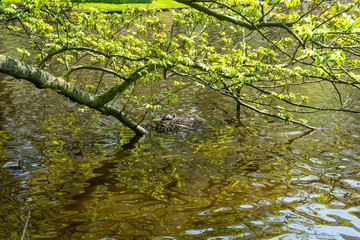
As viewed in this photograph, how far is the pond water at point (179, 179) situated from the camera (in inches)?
250

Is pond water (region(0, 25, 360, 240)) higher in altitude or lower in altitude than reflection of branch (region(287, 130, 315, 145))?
lower

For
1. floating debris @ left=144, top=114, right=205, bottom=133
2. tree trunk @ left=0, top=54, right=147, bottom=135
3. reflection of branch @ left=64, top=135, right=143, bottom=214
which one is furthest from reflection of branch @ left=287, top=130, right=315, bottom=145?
tree trunk @ left=0, top=54, right=147, bottom=135

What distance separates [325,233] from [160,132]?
728 cm

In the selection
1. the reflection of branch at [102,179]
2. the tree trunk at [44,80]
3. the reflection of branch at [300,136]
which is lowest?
the reflection of branch at [102,179]

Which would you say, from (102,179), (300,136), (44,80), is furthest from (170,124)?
→ (44,80)

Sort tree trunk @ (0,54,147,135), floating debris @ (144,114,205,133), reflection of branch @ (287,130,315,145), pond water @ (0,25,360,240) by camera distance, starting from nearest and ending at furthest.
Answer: pond water @ (0,25,360,240) → tree trunk @ (0,54,147,135) → reflection of branch @ (287,130,315,145) → floating debris @ (144,114,205,133)

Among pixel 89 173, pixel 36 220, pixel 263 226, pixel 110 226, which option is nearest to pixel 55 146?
pixel 89 173

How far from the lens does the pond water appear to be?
636cm

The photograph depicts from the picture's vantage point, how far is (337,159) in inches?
386

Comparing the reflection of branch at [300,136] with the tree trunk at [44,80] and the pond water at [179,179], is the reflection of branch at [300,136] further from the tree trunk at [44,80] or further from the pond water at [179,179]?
the tree trunk at [44,80]

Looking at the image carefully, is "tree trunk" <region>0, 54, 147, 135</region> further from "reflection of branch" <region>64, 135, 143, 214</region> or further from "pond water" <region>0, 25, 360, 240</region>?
"reflection of branch" <region>64, 135, 143, 214</region>

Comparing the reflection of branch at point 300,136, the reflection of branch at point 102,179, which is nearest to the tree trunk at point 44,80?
the reflection of branch at point 102,179

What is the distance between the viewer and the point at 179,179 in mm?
8555

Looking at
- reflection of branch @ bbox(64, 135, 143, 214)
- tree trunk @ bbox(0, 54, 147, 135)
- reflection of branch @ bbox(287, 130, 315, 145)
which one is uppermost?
tree trunk @ bbox(0, 54, 147, 135)
